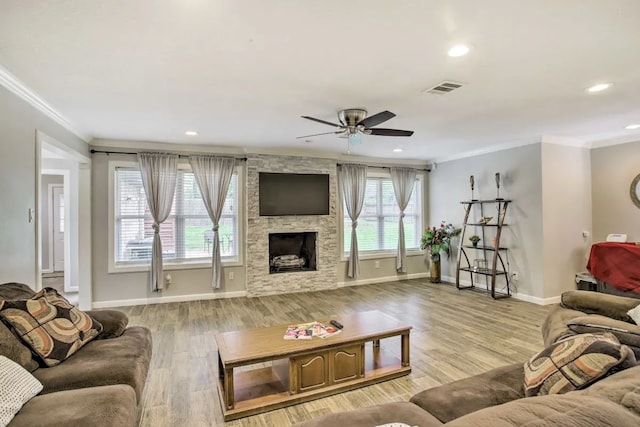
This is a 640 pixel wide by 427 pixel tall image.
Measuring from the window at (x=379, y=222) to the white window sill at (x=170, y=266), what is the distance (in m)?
2.32

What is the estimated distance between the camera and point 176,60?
2529mm

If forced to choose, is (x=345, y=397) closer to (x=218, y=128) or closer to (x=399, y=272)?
(x=218, y=128)

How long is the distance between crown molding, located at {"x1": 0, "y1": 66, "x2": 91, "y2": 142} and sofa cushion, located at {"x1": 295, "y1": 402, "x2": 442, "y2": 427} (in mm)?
3347

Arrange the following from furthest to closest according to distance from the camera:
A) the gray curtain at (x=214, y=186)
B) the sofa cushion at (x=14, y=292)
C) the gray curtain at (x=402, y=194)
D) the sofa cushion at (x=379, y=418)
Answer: the gray curtain at (x=402, y=194) < the gray curtain at (x=214, y=186) < the sofa cushion at (x=14, y=292) < the sofa cushion at (x=379, y=418)

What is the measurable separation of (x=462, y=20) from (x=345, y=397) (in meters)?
2.72

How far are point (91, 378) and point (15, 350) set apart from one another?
430 millimetres

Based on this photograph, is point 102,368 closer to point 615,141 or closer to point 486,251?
point 486,251

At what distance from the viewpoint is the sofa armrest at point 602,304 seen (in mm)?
2520

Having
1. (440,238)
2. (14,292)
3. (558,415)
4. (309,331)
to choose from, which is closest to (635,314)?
(558,415)

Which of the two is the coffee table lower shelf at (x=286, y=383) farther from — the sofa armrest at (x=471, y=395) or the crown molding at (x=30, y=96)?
the crown molding at (x=30, y=96)

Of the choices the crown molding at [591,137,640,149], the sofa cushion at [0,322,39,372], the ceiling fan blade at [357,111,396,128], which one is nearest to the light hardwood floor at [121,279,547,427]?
the sofa cushion at [0,322,39,372]

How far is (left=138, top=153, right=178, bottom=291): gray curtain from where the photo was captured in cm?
536

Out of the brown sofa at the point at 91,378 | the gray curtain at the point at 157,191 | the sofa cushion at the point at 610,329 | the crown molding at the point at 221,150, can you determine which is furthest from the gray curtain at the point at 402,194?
the brown sofa at the point at 91,378

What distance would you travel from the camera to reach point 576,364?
57.4 inches
